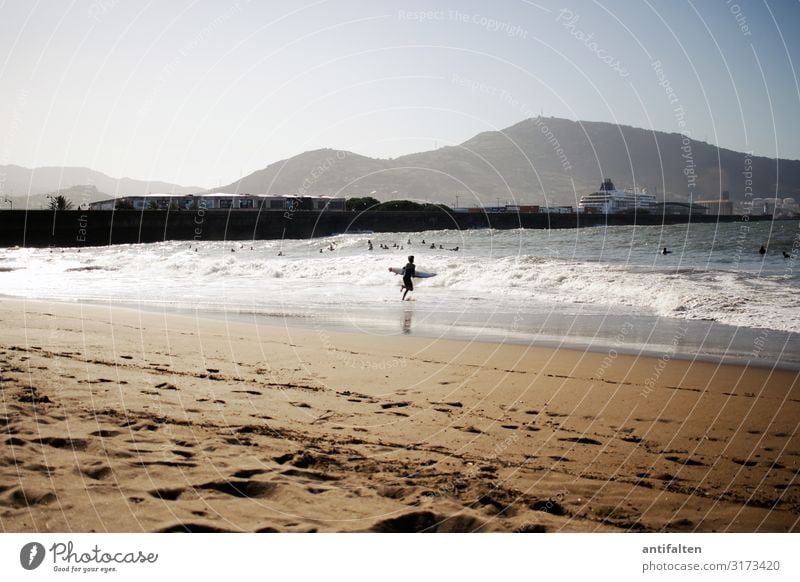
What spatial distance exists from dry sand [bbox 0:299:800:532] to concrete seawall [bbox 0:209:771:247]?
36373mm

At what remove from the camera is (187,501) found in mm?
3760

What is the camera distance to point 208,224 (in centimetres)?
6228

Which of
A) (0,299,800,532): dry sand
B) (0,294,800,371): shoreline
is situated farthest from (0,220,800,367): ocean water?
(0,299,800,532): dry sand

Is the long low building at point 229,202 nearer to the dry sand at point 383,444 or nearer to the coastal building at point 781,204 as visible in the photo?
A: the coastal building at point 781,204

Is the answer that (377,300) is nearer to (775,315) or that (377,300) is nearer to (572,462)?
(775,315)

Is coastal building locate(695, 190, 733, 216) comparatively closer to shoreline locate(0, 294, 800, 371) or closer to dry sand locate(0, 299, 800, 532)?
shoreline locate(0, 294, 800, 371)

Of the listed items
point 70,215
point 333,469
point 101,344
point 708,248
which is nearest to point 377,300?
point 101,344

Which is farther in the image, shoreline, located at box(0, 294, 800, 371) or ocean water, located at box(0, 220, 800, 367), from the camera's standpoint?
ocean water, located at box(0, 220, 800, 367)

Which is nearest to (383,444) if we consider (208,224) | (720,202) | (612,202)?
(720,202)

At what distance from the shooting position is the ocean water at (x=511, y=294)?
11.8 meters

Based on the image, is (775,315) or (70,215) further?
(70,215)

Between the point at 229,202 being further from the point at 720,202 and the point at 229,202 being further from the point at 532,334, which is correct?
the point at 532,334

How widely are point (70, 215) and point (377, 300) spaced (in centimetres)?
4589
